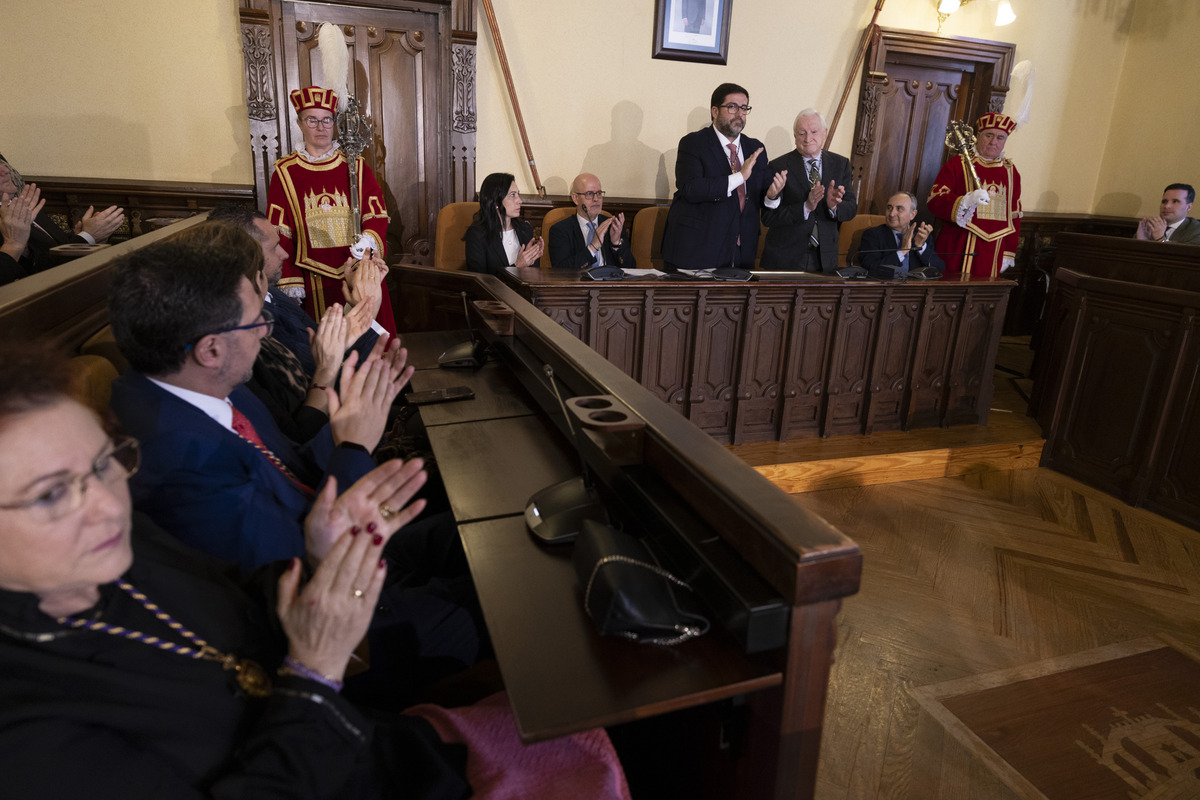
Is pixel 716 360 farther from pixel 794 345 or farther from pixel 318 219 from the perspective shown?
pixel 318 219

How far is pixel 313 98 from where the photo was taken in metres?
3.56

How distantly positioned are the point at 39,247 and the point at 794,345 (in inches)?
145

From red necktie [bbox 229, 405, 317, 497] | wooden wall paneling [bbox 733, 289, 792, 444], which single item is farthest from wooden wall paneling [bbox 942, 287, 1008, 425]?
red necktie [bbox 229, 405, 317, 497]

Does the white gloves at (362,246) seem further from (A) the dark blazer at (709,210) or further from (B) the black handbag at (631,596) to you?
(B) the black handbag at (631,596)

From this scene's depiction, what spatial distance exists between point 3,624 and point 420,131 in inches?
179

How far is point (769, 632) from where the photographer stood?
0.97 metres

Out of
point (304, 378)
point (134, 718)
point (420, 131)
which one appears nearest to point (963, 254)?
point (420, 131)

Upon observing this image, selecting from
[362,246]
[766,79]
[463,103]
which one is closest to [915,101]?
[766,79]

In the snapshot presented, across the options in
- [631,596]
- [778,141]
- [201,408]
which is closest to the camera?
[631,596]

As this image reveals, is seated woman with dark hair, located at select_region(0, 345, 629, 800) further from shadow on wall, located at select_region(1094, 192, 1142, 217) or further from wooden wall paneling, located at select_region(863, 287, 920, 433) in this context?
shadow on wall, located at select_region(1094, 192, 1142, 217)

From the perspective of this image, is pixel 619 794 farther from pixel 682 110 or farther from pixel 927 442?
pixel 682 110

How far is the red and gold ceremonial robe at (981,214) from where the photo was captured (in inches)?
190

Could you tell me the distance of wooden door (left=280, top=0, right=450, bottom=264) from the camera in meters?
4.40

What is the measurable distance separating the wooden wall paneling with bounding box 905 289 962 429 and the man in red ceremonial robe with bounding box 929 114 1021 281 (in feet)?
3.13
